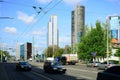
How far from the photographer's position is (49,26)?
166 m

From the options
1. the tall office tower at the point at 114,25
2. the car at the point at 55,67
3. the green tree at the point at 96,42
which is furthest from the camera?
the green tree at the point at 96,42

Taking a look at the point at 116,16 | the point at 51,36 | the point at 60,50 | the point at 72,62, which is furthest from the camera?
the point at 51,36

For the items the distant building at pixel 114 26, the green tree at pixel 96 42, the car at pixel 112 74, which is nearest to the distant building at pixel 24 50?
the green tree at pixel 96 42

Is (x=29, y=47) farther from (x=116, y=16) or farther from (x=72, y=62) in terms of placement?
(x=116, y=16)

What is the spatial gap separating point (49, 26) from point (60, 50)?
1336 centimetres

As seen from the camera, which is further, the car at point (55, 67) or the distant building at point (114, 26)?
the distant building at point (114, 26)

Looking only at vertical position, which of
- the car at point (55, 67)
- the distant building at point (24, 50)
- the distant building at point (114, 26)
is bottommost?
the car at point (55, 67)

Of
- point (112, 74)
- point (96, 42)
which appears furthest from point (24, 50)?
point (112, 74)

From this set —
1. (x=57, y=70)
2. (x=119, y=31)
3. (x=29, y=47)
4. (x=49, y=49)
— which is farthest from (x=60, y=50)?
(x=57, y=70)

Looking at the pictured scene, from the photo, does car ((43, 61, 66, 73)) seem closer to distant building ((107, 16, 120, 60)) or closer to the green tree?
distant building ((107, 16, 120, 60))

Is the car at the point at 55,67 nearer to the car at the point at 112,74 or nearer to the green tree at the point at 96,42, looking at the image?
the car at the point at 112,74

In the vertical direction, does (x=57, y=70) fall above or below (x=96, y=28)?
below

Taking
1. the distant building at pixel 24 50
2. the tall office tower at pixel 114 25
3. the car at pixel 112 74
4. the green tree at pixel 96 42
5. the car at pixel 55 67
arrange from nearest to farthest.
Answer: the car at pixel 112 74 → the car at pixel 55 67 → the tall office tower at pixel 114 25 → the green tree at pixel 96 42 → the distant building at pixel 24 50

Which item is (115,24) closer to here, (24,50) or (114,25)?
(114,25)
